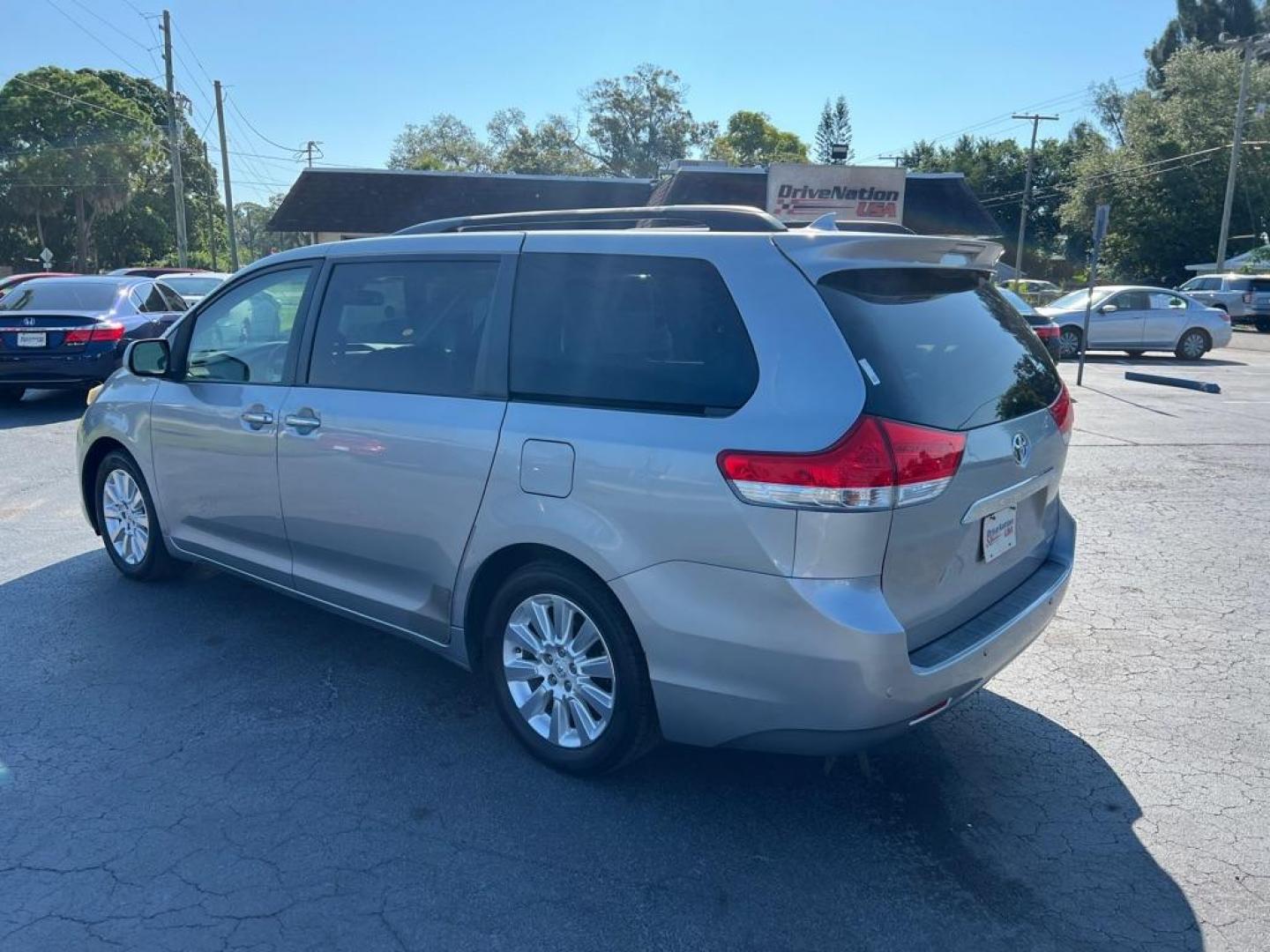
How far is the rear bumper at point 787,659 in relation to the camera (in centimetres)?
284

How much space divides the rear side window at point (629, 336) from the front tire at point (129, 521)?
287 centimetres

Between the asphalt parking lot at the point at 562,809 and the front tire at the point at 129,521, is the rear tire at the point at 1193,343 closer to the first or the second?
the asphalt parking lot at the point at 562,809

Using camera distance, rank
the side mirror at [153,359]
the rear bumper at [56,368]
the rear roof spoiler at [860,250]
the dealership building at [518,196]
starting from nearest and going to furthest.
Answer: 1. the rear roof spoiler at [860,250]
2. the side mirror at [153,359]
3. the rear bumper at [56,368]
4. the dealership building at [518,196]

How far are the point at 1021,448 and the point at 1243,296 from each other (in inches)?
1344

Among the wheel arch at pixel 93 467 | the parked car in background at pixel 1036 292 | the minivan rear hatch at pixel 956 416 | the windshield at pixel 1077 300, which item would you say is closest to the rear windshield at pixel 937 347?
the minivan rear hatch at pixel 956 416

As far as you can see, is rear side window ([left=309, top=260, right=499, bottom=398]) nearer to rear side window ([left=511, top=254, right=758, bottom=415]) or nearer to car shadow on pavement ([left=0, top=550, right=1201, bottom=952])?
rear side window ([left=511, top=254, right=758, bottom=415])

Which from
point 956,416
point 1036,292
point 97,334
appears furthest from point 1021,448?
point 1036,292

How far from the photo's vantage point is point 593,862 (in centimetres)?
308

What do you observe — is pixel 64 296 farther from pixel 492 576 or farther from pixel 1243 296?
pixel 1243 296

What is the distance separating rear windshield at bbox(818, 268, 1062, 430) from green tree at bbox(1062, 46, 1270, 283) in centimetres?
4955

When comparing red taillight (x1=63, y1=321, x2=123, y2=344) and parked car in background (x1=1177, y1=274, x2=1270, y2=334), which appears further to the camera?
parked car in background (x1=1177, y1=274, x2=1270, y2=334)

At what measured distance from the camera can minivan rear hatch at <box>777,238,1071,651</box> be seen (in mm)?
2955

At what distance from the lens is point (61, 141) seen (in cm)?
4775

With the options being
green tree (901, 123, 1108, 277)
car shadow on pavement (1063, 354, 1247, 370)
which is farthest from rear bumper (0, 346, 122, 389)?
green tree (901, 123, 1108, 277)
